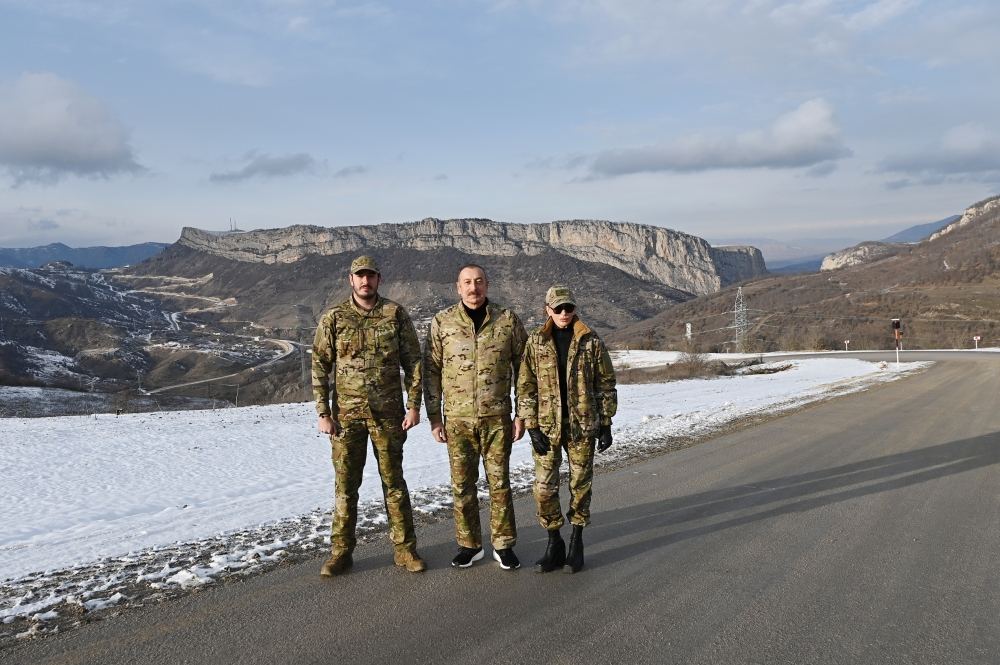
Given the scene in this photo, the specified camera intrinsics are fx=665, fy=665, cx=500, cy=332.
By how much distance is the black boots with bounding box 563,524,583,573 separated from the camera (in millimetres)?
5242

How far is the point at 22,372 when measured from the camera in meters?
98.9

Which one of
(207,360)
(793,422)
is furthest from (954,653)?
(207,360)

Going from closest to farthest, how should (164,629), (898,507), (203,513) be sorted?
(164,629), (898,507), (203,513)

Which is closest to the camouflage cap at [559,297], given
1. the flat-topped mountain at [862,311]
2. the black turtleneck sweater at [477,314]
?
the black turtleneck sweater at [477,314]

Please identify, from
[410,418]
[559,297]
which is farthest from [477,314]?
[410,418]

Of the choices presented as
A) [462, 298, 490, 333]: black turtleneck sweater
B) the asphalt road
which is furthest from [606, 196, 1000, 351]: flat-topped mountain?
[462, 298, 490, 333]: black turtleneck sweater

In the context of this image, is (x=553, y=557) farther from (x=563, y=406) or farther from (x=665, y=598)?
(x=563, y=406)

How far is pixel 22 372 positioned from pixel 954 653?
12028cm

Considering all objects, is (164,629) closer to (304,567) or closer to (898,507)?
(304,567)

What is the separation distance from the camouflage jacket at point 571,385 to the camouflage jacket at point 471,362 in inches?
6.6

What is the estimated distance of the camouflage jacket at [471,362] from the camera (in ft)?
17.4

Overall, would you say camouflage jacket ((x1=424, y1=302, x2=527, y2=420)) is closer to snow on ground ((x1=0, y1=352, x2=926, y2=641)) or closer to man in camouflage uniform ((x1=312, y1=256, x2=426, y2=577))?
man in camouflage uniform ((x1=312, y1=256, x2=426, y2=577))

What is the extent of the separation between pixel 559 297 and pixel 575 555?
2062mm

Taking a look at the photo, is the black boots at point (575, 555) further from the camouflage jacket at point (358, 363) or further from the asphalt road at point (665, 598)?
the camouflage jacket at point (358, 363)
